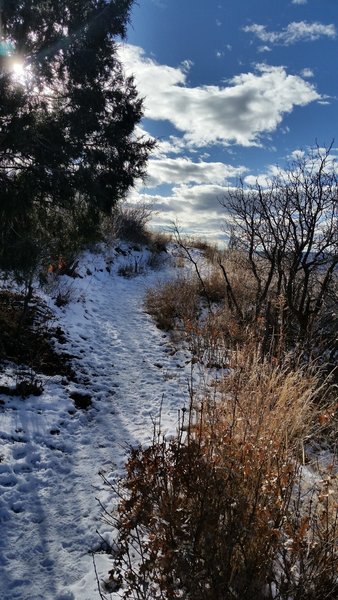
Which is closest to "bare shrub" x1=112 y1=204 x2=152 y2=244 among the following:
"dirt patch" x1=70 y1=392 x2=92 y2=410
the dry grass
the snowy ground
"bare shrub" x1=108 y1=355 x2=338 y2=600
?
the dry grass

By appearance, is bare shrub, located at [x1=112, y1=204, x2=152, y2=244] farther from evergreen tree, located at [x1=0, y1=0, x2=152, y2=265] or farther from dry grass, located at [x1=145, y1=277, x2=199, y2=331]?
evergreen tree, located at [x1=0, y1=0, x2=152, y2=265]

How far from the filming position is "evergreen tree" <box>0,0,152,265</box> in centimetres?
359

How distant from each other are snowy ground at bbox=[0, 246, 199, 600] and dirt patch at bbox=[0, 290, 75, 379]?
22cm

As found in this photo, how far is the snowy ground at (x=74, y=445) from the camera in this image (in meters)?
2.36

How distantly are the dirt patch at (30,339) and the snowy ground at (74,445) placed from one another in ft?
0.71

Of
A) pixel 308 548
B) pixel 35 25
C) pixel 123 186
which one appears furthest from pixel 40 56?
pixel 308 548

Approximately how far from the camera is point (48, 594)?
2170 millimetres

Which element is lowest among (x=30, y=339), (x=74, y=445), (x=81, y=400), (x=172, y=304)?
(x=74, y=445)

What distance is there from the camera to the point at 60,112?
4.21m

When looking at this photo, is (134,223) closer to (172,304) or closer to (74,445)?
(172,304)

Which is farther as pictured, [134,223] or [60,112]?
[134,223]

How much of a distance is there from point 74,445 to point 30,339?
208 cm

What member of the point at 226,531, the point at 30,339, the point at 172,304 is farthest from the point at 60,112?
the point at 172,304

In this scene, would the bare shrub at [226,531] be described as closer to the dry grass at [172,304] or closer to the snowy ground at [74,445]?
the snowy ground at [74,445]
